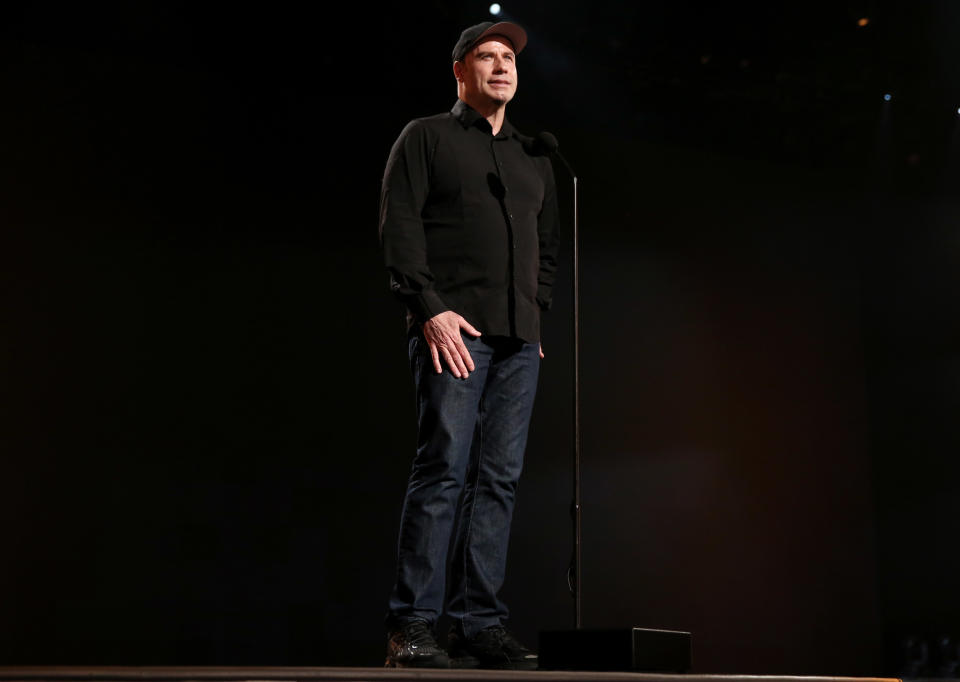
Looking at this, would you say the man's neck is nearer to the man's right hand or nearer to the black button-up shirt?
the black button-up shirt

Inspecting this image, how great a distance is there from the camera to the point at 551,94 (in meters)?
4.82

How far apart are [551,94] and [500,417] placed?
2839 millimetres

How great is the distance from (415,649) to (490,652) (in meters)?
0.20

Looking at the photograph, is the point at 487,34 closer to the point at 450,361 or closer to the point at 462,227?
the point at 462,227

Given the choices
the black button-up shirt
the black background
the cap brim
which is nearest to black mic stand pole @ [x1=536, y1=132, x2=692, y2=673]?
the black button-up shirt

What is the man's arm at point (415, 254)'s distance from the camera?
220 cm

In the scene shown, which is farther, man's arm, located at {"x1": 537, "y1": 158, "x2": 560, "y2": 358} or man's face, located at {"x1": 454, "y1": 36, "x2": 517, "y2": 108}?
man's arm, located at {"x1": 537, "y1": 158, "x2": 560, "y2": 358}

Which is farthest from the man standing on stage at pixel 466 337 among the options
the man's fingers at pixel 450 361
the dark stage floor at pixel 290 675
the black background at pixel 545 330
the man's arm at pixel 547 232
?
the black background at pixel 545 330

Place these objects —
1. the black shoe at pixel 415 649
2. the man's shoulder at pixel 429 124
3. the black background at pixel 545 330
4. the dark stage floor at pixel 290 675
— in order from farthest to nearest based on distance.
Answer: the black background at pixel 545 330, the man's shoulder at pixel 429 124, the black shoe at pixel 415 649, the dark stage floor at pixel 290 675

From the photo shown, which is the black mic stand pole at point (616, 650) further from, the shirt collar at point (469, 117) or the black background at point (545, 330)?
the black background at point (545, 330)

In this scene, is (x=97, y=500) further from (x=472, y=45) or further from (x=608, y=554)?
(x=472, y=45)

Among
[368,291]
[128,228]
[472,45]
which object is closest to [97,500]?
[128,228]

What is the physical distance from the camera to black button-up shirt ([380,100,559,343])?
7.39 ft

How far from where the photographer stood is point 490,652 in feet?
7.13
